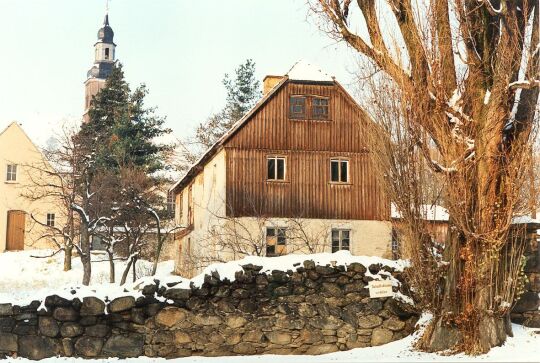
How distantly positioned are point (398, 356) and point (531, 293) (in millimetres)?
2763

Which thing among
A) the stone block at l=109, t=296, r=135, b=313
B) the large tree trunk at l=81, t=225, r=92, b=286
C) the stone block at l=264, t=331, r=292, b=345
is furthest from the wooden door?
the stone block at l=264, t=331, r=292, b=345

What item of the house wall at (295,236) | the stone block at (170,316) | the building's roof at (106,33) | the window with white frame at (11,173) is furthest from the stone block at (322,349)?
the building's roof at (106,33)

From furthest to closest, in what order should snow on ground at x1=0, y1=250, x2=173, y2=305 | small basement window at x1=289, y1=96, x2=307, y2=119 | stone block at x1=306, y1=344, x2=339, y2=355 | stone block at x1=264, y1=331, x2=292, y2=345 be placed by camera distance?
1. snow on ground at x1=0, y1=250, x2=173, y2=305
2. small basement window at x1=289, y1=96, x2=307, y2=119
3. stone block at x1=306, y1=344, x2=339, y2=355
4. stone block at x1=264, y1=331, x2=292, y2=345

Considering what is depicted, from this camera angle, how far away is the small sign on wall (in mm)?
11492

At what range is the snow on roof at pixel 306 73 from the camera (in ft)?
77.5

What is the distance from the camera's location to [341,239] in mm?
23562

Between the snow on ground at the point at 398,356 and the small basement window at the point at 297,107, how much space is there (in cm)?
1329

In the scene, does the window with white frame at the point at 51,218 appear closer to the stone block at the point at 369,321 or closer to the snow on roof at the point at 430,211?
the stone block at the point at 369,321

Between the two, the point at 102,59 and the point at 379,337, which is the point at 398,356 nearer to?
the point at 379,337

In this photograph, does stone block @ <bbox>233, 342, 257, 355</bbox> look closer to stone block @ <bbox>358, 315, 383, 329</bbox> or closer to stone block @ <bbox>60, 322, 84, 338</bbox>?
stone block @ <bbox>358, 315, 383, 329</bbox>

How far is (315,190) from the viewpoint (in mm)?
23438

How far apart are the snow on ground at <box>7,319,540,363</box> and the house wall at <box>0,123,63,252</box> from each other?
2924 centimetres

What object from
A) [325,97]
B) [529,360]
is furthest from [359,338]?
[325,97]

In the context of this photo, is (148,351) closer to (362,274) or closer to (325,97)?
(362,274)
